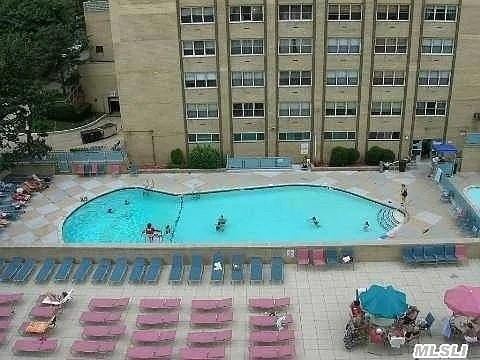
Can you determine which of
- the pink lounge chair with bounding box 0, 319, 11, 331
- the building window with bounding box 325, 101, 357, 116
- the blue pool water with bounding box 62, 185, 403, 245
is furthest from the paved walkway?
the building window with bounding box 325, 101, 357, 116

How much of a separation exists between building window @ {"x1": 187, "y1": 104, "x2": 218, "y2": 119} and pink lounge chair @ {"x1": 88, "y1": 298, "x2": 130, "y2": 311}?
22.3m

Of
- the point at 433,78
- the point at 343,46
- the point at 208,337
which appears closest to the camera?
the point at 208,337

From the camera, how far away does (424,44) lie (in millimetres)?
45500

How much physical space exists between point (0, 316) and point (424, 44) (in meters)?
35.9

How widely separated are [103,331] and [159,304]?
3084 millimetres

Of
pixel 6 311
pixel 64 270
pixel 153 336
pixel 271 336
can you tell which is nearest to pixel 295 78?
pixel 64 270

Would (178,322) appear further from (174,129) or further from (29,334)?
(174,129)

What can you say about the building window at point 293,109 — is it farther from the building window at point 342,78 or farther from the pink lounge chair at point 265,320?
the pink lounge chair at point 265,320

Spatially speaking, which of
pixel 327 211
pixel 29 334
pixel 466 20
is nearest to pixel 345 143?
pixel 327 211

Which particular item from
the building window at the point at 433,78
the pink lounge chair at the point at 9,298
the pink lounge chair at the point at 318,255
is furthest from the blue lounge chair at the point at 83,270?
the building window at the point at 433,78

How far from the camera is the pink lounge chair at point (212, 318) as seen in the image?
27.2 metres

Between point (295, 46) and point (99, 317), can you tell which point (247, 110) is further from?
point (99, 317)

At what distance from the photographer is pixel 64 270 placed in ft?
104

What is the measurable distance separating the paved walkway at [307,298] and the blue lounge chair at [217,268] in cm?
40
